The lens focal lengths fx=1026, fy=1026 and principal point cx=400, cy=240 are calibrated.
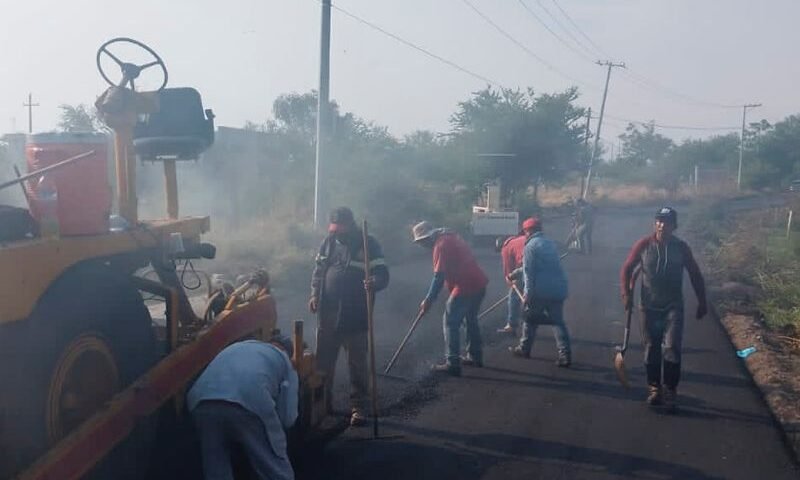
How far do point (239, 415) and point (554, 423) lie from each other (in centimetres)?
392

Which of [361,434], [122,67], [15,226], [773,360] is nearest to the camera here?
[15,226]

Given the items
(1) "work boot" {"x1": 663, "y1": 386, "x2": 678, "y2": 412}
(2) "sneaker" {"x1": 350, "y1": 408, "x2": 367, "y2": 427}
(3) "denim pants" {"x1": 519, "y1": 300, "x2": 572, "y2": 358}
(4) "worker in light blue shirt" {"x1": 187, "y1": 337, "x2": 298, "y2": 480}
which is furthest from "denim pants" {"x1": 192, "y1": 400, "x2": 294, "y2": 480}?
(3) "denim pants" {"x1": 519, "y1": 300, "x2": 572, "y2": 358}

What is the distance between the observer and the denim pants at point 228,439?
504 centimetres

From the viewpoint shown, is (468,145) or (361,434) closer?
(361,434)

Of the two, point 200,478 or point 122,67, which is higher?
point 122,67

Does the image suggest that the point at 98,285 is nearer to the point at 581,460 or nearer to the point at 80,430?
the point at 80,430

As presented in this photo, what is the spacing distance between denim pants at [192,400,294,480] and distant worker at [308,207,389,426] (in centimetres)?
303

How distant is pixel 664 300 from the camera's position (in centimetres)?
898

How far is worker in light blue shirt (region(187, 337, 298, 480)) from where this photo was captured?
16.5 ft

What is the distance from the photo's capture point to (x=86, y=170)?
5277 mm

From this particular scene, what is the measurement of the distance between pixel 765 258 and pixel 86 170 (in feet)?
67.4

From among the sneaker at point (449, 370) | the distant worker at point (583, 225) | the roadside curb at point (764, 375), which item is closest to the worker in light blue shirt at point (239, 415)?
the roadside curb at point (764, 375)

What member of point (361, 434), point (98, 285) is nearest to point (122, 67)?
point (98, 285)

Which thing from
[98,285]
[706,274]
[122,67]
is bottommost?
[706,274]
